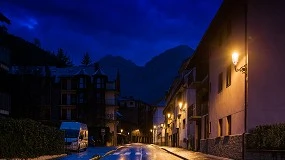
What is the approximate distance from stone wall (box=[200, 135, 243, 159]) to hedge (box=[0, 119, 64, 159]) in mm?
10396

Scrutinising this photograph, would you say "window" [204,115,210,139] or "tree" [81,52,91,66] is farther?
"tree" [81,52,91,66]

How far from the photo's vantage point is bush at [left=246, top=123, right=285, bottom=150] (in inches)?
757

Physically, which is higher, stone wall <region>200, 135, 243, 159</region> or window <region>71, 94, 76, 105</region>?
window <region>71, 94, 76, 105</region>

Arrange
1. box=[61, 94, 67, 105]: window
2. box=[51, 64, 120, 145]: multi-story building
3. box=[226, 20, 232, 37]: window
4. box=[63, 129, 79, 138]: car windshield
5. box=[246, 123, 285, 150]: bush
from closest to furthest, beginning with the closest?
box=[246, 123, 285, 150]: bush, box=[226, 20, 232, 37]: window, box=[63, 129, 79, 138]: car windshield, box=[51, 64, 120, 145]: multi-story building, box=[61, 94, 67, 105]: window

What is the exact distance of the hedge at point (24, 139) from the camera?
20.4 meters

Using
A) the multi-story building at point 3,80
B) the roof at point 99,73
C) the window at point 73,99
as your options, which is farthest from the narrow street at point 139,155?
the roof at point 99,73

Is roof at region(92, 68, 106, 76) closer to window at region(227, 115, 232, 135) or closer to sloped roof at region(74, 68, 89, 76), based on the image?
sloped roof at region(74, 68, 89, 76)

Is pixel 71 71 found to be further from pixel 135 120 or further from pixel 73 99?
pixel 135 120

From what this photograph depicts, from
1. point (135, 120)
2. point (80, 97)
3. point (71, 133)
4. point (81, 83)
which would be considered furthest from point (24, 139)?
point (135, 120)

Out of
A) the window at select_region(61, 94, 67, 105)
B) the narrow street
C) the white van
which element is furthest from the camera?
the window at select_region(61, 94, 67, 105)

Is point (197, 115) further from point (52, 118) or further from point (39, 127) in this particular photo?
point (52, 118)

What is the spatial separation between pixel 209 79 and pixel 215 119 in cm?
428

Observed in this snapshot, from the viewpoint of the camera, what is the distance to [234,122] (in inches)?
1040

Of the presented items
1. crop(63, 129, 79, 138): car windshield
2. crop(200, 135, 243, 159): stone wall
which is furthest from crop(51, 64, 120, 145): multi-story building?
crop(200, 135, 243, 159): stone wall
